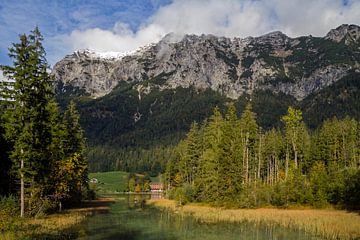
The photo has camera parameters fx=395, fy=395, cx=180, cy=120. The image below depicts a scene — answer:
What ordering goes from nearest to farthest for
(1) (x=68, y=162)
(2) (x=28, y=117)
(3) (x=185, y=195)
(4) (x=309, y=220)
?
(2) (x=28, y=117), (4) (x=309, y=220), (1) (x=68, y=162), (3) (x=185, y=195)

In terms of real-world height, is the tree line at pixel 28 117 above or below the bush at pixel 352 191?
above

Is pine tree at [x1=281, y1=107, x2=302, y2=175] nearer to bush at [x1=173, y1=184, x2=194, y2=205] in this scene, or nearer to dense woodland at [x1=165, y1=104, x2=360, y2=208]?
dense woodland at [x1=165, y1=104, x2=360, y2=208]

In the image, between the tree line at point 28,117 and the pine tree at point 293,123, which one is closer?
the tree line at point 28,117

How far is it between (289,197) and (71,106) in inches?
1672

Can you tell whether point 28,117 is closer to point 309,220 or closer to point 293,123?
point 309,220

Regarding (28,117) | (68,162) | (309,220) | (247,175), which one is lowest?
(309,220)

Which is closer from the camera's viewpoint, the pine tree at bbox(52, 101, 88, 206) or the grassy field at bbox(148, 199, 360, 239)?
the grassy field at bbox(148, 199, 360, 239)

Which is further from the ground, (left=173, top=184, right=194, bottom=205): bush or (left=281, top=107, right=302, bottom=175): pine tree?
(left=281, top=107, right=302, bottom=175): pine tree

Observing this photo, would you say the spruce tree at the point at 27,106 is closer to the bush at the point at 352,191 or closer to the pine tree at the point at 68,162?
the pine tree at the point at 68,162

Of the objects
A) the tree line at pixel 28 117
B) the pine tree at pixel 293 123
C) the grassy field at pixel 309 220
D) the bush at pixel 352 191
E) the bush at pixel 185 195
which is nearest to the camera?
the grassy field at pixel 309 220

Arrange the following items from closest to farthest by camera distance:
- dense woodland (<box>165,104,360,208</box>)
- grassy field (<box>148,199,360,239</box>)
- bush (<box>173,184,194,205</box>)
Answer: grassy field (<box>148,199,360,239</box>) < dense woodland (<box>165,104,360,208</box>) < bush (<box>173,184,194,205</box>)

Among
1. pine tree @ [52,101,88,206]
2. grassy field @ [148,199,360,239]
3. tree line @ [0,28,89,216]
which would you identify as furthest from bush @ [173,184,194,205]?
tree line @ [0,28,89,216]

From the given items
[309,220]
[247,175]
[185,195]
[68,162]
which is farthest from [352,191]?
[68,162]

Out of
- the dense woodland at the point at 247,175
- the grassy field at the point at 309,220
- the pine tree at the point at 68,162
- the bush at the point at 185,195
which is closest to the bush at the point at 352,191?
the dense woodland at the point at 247,175
